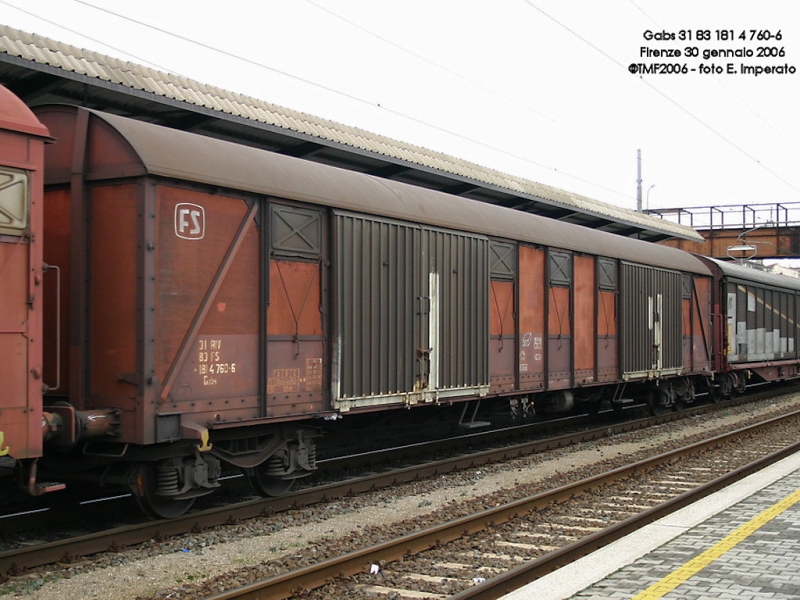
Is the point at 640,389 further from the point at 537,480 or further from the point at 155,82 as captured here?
the point at 155,82

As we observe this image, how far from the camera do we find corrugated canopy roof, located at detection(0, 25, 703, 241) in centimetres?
1025

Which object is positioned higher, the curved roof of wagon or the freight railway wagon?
the curved roof of wagon

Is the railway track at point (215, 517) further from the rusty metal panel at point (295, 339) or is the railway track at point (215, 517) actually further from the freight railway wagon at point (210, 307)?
the rusty metal panel at point (295, 339)

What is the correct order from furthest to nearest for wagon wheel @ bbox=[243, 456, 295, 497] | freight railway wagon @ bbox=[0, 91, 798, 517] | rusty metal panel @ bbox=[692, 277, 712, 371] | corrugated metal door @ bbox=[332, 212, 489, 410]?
rusty metal panel @ bbox=[692, 277, 712, 371], corrugated metal door @ bbox=[332, 212, 489, 410], wagon wheel @ bbox=[243, 456, 295, 497], freight railway wagon @ bbox=[0, 91, 798, 517]

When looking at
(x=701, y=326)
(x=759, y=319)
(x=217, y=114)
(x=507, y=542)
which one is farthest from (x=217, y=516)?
(x=759, y=319)

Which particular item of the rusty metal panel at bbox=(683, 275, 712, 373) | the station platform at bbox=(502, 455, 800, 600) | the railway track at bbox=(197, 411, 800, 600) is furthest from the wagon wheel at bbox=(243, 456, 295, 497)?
the rusty metal panel at bbox=(683, 275, 712, 373)

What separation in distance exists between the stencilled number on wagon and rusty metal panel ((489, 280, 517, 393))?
5.07 m

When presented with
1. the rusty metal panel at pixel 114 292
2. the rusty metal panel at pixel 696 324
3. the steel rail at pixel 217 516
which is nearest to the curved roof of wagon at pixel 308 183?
the rusty metal panel at pixel 114 292

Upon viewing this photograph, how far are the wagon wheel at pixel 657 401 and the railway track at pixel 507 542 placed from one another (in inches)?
275

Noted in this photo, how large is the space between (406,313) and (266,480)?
8.55 feet

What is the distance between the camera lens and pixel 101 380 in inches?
282

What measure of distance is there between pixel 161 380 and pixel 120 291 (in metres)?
0.84

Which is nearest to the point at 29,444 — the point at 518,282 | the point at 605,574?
the point at 605,574

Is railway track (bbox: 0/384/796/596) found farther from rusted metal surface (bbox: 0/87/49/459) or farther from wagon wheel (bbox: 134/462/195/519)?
rusted metal surface (bbox: 0/87/49/459)
